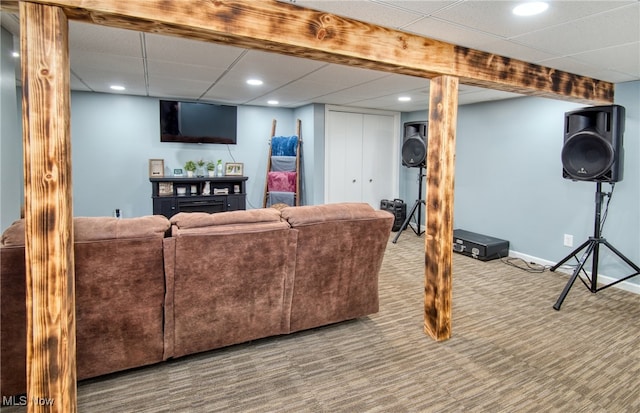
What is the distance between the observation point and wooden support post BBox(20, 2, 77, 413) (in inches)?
57.1

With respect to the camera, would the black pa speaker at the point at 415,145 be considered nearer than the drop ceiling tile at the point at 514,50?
No

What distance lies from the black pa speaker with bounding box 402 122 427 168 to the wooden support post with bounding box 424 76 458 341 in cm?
290

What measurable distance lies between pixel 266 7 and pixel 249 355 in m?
2.10

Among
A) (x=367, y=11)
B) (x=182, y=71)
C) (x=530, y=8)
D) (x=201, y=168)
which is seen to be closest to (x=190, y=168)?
(x=201, y=168)

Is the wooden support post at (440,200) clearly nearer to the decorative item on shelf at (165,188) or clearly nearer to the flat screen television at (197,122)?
the flat screen television at (197,122)

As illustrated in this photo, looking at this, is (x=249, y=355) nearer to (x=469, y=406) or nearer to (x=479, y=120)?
(x=469, y=406)

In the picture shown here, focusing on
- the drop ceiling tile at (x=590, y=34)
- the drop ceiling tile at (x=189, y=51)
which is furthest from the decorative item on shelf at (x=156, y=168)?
the drop ceiling tile at (x=590, y=34)

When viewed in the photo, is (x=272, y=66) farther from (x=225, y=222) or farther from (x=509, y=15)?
(x=509, y=15)

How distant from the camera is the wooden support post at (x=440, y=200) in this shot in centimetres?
255

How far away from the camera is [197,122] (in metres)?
5.65

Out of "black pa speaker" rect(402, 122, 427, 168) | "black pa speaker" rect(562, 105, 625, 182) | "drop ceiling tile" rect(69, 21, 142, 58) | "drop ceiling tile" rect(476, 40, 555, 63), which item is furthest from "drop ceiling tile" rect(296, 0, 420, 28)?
"black pa speaker" rect(402, 122, 427, 168)

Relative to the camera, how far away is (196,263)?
2197 mm

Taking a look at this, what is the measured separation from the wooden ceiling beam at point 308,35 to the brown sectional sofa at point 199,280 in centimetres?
101

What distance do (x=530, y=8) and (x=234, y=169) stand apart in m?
4.83
